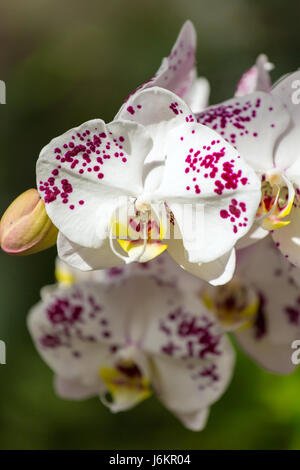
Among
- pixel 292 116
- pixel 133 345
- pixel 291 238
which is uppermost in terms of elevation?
pixel 292 116

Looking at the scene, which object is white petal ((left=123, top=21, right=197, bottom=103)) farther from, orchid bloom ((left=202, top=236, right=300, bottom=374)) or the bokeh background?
the bokeh background

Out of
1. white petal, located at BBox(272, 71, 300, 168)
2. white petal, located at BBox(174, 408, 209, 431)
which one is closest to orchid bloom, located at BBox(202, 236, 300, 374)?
white petal, located at BBox(174, 408, 209, 431)

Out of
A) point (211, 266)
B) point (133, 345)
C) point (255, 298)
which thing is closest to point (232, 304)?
point (255, 298)

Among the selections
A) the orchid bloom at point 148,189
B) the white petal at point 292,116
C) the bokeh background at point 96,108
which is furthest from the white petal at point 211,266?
the bokeh background at point 96,108

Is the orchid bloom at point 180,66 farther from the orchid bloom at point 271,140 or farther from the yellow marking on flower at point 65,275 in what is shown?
the yellow marking on flower at point 65,275

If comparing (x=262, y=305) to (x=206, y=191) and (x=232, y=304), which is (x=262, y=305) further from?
(x=206, y=191)

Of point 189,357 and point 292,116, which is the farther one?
point 189,357
